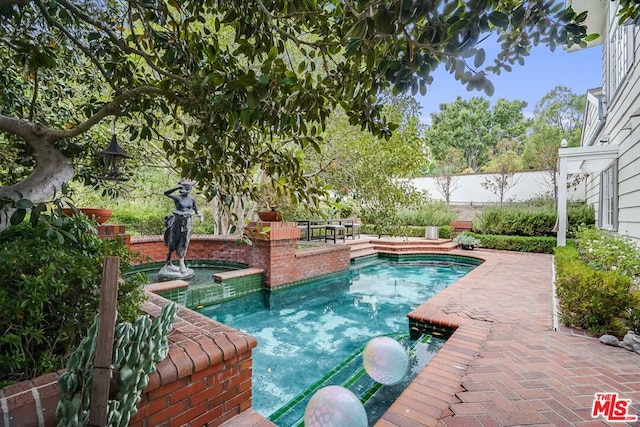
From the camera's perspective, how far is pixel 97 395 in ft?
4.21

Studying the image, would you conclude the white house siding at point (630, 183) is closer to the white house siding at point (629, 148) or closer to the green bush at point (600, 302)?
the white house siding at point (629, 148)

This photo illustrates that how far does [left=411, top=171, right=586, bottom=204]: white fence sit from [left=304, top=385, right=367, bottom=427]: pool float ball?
15517 millimetres

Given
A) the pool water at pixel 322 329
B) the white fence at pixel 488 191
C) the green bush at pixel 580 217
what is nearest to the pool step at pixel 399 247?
the pool water at pixel 322 329

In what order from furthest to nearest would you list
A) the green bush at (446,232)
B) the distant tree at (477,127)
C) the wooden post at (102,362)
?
the distant tree at (477,127) → the green bush at (446,232) → the wooden post at (102,362)

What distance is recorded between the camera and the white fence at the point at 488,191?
17531 millimetres

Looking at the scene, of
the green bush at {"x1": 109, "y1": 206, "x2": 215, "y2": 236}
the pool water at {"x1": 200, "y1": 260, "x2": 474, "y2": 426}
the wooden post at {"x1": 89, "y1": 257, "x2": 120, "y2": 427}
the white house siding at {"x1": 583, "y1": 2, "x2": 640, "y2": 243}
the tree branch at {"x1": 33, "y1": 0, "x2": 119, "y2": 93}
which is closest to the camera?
the wooden post at {"x1": 89, "y1": 257, "x2": 120, "y2": 427}

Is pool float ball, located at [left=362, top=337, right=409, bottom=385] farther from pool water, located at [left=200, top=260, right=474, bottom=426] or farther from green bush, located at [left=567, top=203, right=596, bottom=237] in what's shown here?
green bush, located at [left=567, top=203, right=596, bottom=237]

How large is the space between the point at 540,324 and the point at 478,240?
9.05 m

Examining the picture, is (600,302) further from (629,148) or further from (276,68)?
(276,68)

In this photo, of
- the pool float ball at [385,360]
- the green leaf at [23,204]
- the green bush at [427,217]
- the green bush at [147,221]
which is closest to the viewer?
the green leaf at [23,204]

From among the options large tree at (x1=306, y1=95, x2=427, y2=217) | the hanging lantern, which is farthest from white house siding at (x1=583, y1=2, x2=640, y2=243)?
the hanging lantern

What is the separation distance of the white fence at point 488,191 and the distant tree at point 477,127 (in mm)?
11547

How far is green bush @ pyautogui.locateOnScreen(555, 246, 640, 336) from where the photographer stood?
3361 millimetres

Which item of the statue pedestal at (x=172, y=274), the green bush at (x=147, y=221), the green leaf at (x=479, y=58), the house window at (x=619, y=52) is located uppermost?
the house window at (x=619, y=52)
